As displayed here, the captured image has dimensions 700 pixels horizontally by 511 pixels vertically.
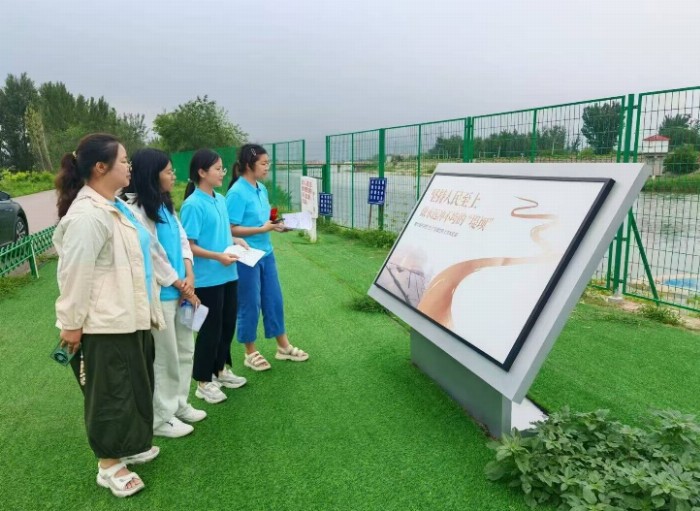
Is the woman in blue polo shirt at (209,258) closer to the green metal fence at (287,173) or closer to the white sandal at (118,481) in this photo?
the white sandal at (118,481)

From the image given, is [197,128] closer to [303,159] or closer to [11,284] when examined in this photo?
[303,159]

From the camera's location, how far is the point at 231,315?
329 cm

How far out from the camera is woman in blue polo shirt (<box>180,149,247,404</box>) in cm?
300

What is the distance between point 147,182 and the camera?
2.61m

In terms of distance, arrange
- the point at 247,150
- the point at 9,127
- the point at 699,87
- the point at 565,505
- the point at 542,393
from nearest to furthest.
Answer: the point at 565,505
the point at 542,393
the point at 247,150
the point at 699,87
the point at 9,127

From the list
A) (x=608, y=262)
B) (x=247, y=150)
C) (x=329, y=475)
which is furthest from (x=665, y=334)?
(x=247, y=150)

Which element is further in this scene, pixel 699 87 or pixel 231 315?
pixel 699 87

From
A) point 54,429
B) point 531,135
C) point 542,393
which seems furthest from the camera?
point 531,135

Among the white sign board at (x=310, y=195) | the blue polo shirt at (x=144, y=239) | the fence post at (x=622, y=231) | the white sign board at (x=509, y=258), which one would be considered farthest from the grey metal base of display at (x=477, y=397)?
the white sign board at (x=310, y=195)

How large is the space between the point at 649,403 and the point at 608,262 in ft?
8.90

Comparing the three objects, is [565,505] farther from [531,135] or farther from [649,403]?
[531,135]

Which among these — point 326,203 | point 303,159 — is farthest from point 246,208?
point 303,159

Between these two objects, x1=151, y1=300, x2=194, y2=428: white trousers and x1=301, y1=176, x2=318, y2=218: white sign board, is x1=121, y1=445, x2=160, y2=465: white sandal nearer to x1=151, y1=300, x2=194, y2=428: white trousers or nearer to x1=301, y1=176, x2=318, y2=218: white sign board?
x1=151, y1=300, x2=194, y2=428: white trousers

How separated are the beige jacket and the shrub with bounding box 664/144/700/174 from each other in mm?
4552
